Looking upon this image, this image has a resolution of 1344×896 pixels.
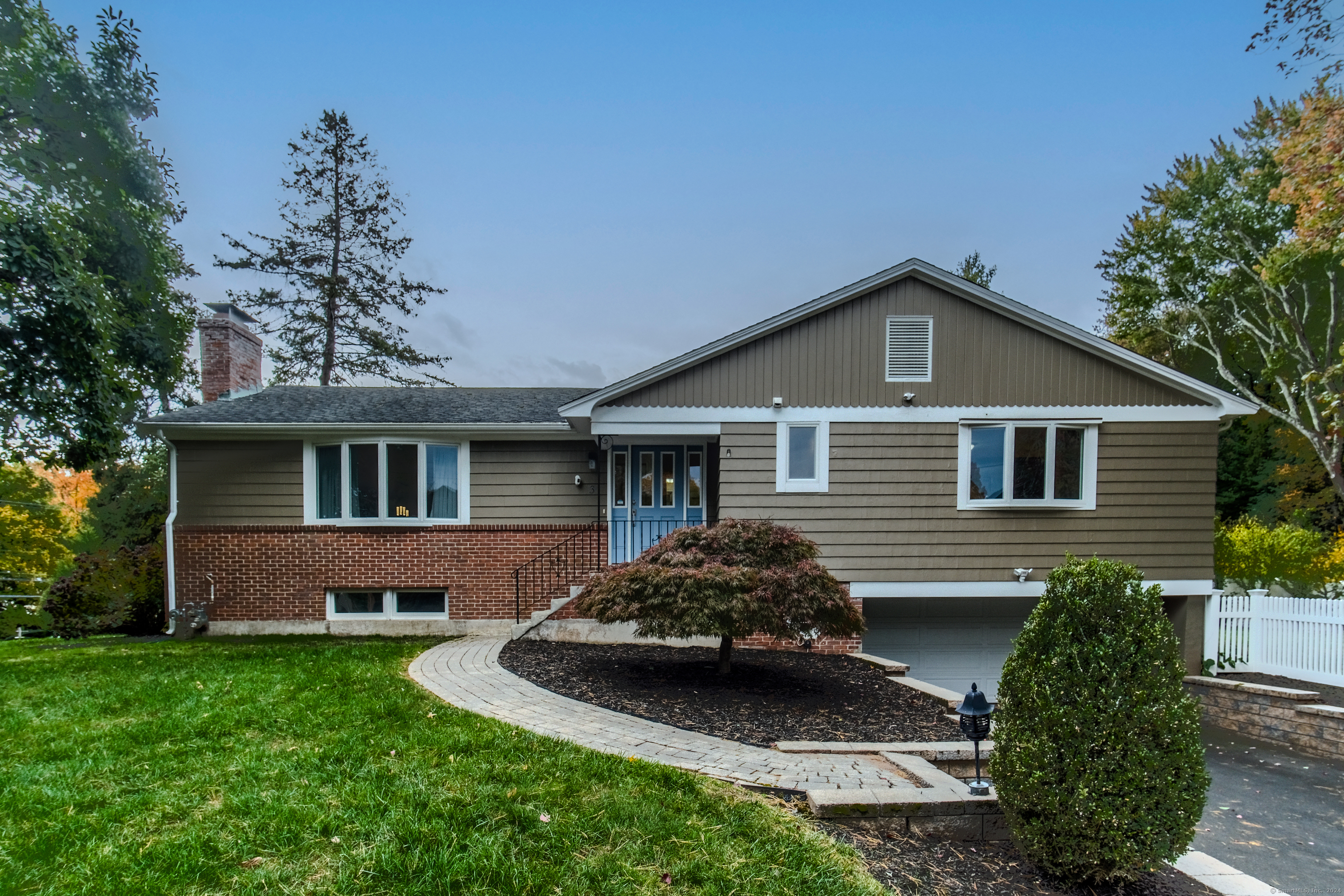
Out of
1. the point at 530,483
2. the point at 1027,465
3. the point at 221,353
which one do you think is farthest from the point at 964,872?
the point at 221,353

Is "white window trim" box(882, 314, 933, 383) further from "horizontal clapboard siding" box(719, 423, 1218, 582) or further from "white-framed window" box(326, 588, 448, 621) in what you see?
"white-framed window" box(326, 588, 448, 621)

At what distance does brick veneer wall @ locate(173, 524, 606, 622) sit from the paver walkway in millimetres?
3717

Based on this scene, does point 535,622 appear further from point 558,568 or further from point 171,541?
point 171,541

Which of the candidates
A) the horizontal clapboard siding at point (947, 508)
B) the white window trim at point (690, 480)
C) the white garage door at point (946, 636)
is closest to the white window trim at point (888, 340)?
the horizontal clapboard siding at point (947, 508)

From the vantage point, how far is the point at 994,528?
10.2 meters

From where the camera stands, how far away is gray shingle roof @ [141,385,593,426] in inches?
435

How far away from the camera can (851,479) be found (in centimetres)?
1016

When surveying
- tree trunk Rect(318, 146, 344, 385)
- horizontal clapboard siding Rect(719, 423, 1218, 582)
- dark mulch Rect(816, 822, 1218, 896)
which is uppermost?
tree trunk Rect(318, 146, 344, 385)

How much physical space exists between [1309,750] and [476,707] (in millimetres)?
9973

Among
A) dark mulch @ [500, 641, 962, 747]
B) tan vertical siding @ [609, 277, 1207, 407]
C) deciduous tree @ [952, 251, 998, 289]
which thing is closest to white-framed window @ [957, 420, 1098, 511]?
tan vertical siding @ [609, 277, 1207, 407]

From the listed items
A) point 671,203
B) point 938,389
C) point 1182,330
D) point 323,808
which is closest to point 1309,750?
point 938,389

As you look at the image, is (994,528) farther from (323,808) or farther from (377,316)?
(377,316)

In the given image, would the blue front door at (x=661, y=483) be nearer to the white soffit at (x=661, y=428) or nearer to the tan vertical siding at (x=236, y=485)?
the white soffit at (x=661, y=428)

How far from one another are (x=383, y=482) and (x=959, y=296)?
960 centimetres
